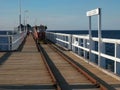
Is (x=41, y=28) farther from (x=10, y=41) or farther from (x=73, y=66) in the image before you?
(x=73, y=66)

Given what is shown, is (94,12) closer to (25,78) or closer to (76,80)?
(76,80)

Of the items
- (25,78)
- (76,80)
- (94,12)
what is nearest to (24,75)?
(25,78)

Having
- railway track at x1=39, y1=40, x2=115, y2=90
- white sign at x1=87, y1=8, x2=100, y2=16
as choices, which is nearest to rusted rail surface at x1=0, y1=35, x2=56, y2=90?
railway track at x1=39, y1=40, x2=115, y2=90

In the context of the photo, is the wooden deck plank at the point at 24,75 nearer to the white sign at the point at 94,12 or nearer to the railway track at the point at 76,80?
the railway track at the point at 76,80

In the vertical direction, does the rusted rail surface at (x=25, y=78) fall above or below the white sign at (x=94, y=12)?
below

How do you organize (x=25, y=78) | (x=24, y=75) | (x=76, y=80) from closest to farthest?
(x=76, y=80) < (x=25, y=78) < (x=24, y=75)

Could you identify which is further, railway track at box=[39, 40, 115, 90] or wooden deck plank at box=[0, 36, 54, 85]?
wooden deck plank at box=[0, 36, 54, 85]

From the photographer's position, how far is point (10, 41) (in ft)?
104

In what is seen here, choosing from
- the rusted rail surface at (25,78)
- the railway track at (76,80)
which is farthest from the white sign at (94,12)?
the rusted rail surface at (25,78)

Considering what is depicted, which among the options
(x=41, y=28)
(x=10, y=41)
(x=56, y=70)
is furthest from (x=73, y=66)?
(x=41, y=28)

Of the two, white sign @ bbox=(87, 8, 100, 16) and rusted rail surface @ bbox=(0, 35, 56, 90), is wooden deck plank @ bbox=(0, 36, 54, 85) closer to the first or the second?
rusted rail surface @ bbox=(0, 35, 56, 90)

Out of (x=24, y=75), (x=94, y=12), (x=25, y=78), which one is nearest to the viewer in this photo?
(x=25, y=78)

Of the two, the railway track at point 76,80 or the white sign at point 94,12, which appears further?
the white sign at point 94,12

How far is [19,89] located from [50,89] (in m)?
0.93
